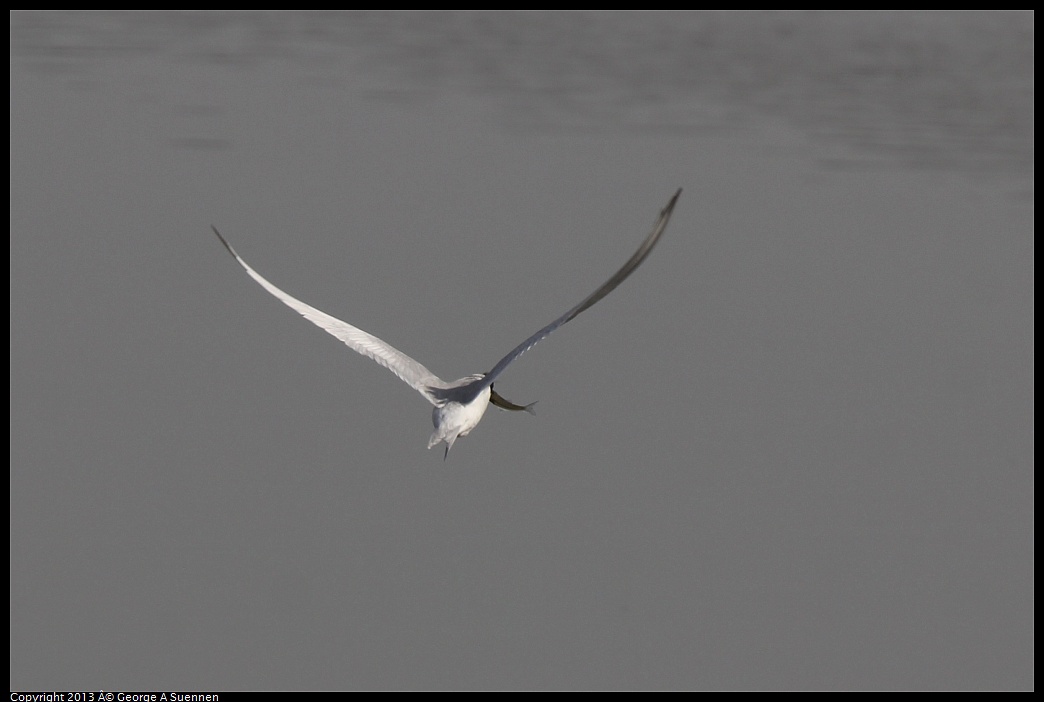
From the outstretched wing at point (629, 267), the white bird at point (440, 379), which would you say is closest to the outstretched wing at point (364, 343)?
the white bird at point (440, 379)

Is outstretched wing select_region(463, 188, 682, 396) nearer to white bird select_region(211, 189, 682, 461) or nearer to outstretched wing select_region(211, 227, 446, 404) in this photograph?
white bird select_region(211, 189, 682, 461)

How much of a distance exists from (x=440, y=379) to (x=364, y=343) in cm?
44

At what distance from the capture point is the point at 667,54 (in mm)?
14977

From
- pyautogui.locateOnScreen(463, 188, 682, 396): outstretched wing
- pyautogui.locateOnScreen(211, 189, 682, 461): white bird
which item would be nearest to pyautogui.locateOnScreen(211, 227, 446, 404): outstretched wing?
pyautogui.locateOnScreen(211, 189, 682, 461): white bird

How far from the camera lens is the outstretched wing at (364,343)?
6.72 m

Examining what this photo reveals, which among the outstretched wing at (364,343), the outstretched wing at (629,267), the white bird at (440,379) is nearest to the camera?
the outstretched wing at (629,267)

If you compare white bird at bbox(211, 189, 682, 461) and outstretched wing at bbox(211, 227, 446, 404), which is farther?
outstretched wing at bbox(211, 227, 446, 404)

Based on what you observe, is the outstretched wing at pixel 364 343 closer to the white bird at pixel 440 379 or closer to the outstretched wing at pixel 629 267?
the white bird at pixel 440 379

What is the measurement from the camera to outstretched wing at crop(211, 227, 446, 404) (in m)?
6.72

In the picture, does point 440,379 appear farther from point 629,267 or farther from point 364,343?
point 629,267

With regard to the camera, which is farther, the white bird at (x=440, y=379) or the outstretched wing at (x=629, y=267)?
the white bird at (x=440, y=379)

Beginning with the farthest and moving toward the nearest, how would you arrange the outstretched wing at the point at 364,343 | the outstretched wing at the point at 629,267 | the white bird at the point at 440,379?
the outstretched wing at the point at 364,343
the white bird at the point at 440,379
the outstretched wing at the point at 629,267

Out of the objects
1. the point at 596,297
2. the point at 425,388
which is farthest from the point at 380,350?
the point at 596,297

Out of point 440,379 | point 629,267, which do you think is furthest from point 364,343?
point 629,267
